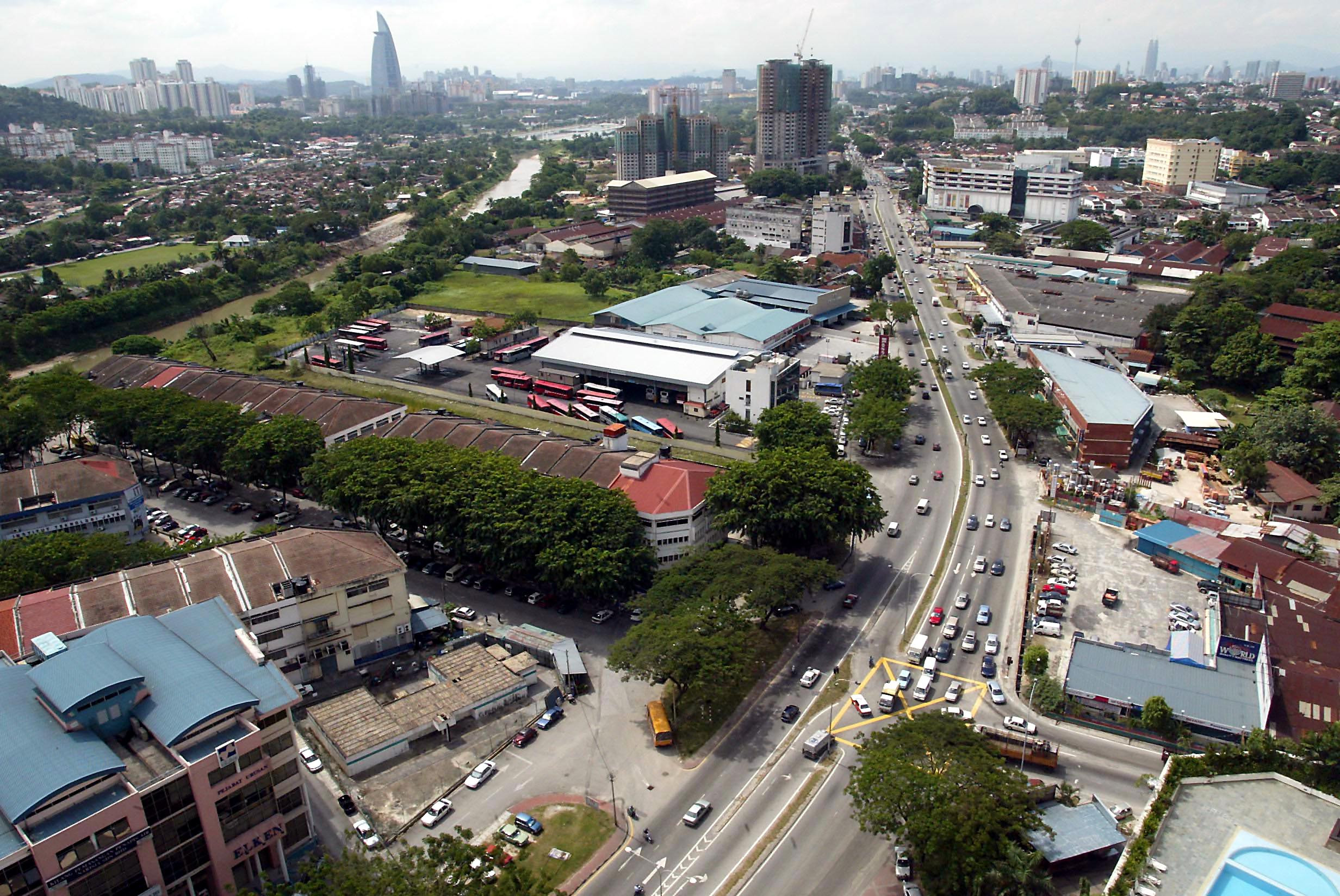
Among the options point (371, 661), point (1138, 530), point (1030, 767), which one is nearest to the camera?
point (1030, 767)

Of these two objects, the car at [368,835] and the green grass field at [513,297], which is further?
the green grass field at [513,297]

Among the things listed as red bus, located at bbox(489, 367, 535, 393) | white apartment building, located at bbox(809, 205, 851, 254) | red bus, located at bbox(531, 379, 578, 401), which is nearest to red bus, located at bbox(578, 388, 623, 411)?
red bus, located at bbox(531, 379, 578, 401)

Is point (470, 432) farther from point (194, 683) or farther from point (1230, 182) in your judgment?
point (1230, 182)

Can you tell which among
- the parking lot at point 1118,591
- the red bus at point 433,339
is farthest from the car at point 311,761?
the red bus at point 433,339

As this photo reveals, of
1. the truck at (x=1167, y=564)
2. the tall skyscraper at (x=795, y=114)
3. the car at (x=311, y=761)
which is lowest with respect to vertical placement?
the car at (x=311, y=761)

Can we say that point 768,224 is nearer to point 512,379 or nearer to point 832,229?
point 832,229

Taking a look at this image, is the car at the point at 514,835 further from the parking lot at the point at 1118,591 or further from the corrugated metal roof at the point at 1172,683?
the parking lot at the point at 1118,591

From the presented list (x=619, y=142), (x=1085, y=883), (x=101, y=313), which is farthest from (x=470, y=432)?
(x=619, y=142)

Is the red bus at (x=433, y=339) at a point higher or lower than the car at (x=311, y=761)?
higher
